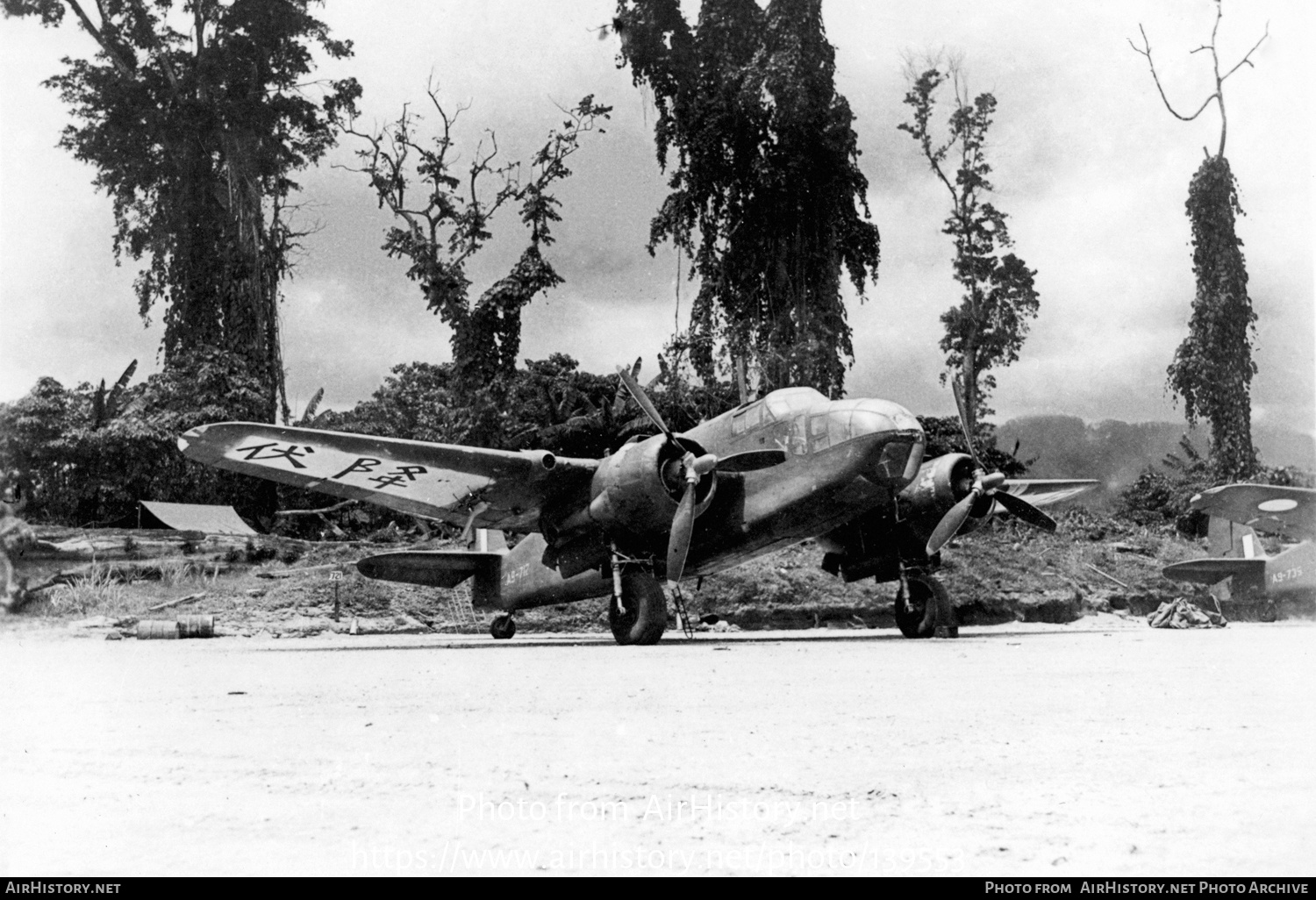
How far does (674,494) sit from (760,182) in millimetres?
11382

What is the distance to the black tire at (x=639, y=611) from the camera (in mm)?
13664

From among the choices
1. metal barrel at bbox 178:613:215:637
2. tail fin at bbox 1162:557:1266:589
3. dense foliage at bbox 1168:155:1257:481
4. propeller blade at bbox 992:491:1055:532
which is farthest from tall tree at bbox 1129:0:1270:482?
metal barrel at bbox 178:613:215:637

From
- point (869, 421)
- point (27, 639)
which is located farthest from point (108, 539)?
point (869, 421)

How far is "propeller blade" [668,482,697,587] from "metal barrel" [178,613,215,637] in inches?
311

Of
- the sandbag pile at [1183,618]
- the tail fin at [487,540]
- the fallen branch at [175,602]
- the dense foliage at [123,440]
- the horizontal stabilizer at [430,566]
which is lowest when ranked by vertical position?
the sandbag pile at [1183,618]

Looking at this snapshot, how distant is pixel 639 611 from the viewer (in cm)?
1374

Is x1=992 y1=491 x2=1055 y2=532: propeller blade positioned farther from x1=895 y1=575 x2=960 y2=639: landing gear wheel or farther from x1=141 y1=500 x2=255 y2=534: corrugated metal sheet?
x1=141 y1=500 x2=255 y2=534: corrugated metal sheet

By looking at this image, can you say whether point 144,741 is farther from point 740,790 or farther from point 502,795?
point 740,790

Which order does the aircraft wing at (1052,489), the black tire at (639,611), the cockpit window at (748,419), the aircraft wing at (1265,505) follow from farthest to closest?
the aircraft wing at (1052,489) < the aircraft wing at (1265,505) < the cockpit window at (748,419) < the black tire at (639,611)

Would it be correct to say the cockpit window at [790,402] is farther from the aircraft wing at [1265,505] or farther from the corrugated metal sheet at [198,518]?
the corrugated metal sheet at [198,518]

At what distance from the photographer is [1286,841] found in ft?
10.2

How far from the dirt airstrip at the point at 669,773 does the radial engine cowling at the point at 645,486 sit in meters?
4.43

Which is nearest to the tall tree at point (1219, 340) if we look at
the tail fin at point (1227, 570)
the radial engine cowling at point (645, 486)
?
the tail fin at point (1227, 570)
